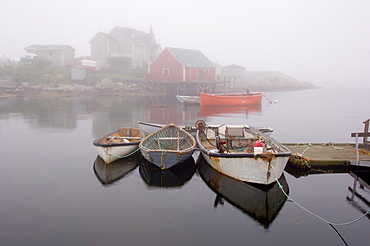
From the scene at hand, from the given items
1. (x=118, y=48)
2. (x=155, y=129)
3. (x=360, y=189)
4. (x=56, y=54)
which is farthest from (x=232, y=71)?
(x=360, y=189)

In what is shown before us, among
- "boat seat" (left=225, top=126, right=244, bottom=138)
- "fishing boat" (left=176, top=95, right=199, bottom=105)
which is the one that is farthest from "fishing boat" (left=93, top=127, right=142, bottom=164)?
"fishing boat" (left=176, top=95, right=199, bottom=105)

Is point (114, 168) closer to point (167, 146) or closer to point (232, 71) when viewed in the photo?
point (167, 146)

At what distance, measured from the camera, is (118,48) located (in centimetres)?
5884

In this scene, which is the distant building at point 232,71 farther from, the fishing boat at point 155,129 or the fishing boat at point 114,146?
the fishing boat at point 114,146

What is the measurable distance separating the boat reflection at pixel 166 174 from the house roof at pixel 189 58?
36.0 metres

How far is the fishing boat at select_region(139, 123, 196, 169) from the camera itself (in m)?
11.6

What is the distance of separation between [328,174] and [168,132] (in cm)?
680

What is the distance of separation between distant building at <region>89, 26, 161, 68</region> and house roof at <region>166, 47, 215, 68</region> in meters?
12.4

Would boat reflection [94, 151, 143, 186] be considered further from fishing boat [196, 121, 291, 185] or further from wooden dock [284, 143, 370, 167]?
wooden dock [284, 143, 370, 167]

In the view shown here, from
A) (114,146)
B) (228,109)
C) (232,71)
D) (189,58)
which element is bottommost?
(114,146)

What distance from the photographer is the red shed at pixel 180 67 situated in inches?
1881

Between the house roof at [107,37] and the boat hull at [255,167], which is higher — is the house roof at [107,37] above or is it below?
above

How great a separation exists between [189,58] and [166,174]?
1570 inches

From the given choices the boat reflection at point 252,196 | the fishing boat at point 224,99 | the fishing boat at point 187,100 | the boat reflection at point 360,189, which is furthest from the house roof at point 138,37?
the boat reflection at point 360,189
